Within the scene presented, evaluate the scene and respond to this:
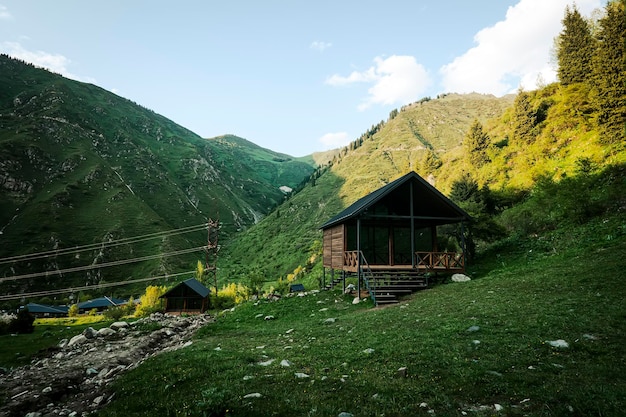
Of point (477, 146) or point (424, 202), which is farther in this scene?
point (477, 146)

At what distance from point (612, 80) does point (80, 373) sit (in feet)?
159

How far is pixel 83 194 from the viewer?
12194 centimetres

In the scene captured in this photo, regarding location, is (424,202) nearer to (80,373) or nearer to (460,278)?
(460,278)

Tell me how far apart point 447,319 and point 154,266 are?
109168 mm

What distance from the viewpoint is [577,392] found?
5285mm

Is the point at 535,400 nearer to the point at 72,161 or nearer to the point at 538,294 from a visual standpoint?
the point at 538,294

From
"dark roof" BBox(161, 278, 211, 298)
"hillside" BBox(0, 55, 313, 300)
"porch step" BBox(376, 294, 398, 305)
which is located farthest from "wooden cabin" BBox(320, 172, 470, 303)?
"hillside" BBox(0, 55, 313, 300)

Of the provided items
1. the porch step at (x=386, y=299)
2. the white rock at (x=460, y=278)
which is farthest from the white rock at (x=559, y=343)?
the white rock at (x=460, y=278)

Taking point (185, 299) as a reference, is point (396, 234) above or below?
above

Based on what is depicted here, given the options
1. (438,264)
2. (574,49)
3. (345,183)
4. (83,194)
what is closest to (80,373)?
(438,264)

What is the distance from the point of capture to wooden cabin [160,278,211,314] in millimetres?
49000

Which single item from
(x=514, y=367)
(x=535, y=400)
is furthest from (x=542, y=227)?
(x=535, y=400)

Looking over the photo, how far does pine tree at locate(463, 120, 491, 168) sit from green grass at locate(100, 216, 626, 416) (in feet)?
130

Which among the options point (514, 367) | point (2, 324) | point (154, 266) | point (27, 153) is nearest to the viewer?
point (514, 367)
